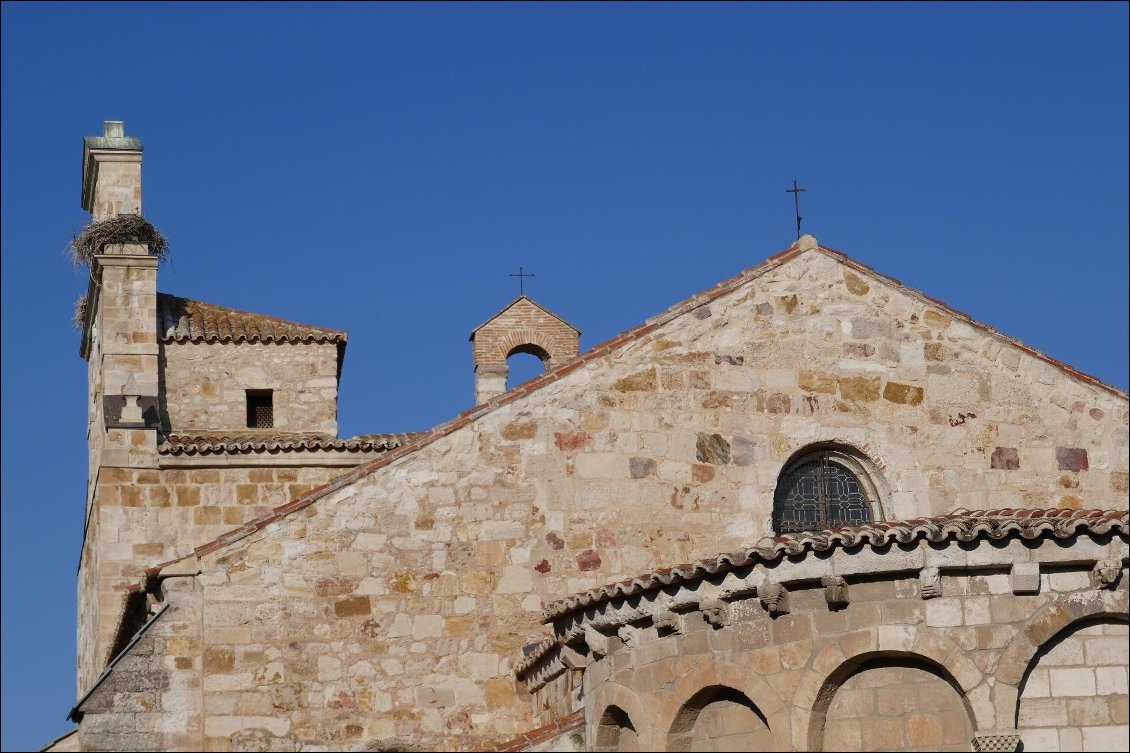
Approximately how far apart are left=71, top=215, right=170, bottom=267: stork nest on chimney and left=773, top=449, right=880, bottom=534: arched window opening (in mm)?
10754

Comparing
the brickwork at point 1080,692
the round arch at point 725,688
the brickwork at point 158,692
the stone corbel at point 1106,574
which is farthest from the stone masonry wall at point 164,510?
the stone corbel at point 1106,574

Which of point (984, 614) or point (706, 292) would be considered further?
point (706, 292)

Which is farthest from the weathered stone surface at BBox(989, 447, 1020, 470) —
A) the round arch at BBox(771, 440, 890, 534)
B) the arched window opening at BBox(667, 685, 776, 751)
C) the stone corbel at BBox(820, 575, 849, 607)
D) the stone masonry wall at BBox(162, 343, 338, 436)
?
the stone masonry wall at BBox(162, 343, 338, 436)

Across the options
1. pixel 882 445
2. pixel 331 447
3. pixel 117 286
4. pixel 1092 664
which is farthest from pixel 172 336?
pixel 1092 664

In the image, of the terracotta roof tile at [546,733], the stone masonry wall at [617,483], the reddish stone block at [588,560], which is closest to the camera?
the terracotta roof tile at [546,733]

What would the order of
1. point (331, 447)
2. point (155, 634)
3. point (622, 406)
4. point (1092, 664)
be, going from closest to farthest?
point (1092, 664) < point (155, 634) < point (622, 406) < point (331, 447)

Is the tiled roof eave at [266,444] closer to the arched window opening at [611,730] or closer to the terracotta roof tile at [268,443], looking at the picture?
the terracotta roof tile at [268,443]

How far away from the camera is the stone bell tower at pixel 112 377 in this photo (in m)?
25.6

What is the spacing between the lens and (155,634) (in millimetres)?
19625

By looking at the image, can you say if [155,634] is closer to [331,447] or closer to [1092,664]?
[331,447]

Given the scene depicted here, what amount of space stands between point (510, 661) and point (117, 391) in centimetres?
887

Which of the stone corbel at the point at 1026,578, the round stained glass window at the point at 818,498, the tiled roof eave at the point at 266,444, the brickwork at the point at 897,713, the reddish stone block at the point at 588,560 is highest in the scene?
the tiled roof eave at the point at 266,444

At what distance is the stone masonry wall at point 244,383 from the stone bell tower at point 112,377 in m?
0.83

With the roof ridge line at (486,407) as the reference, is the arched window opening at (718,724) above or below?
below
